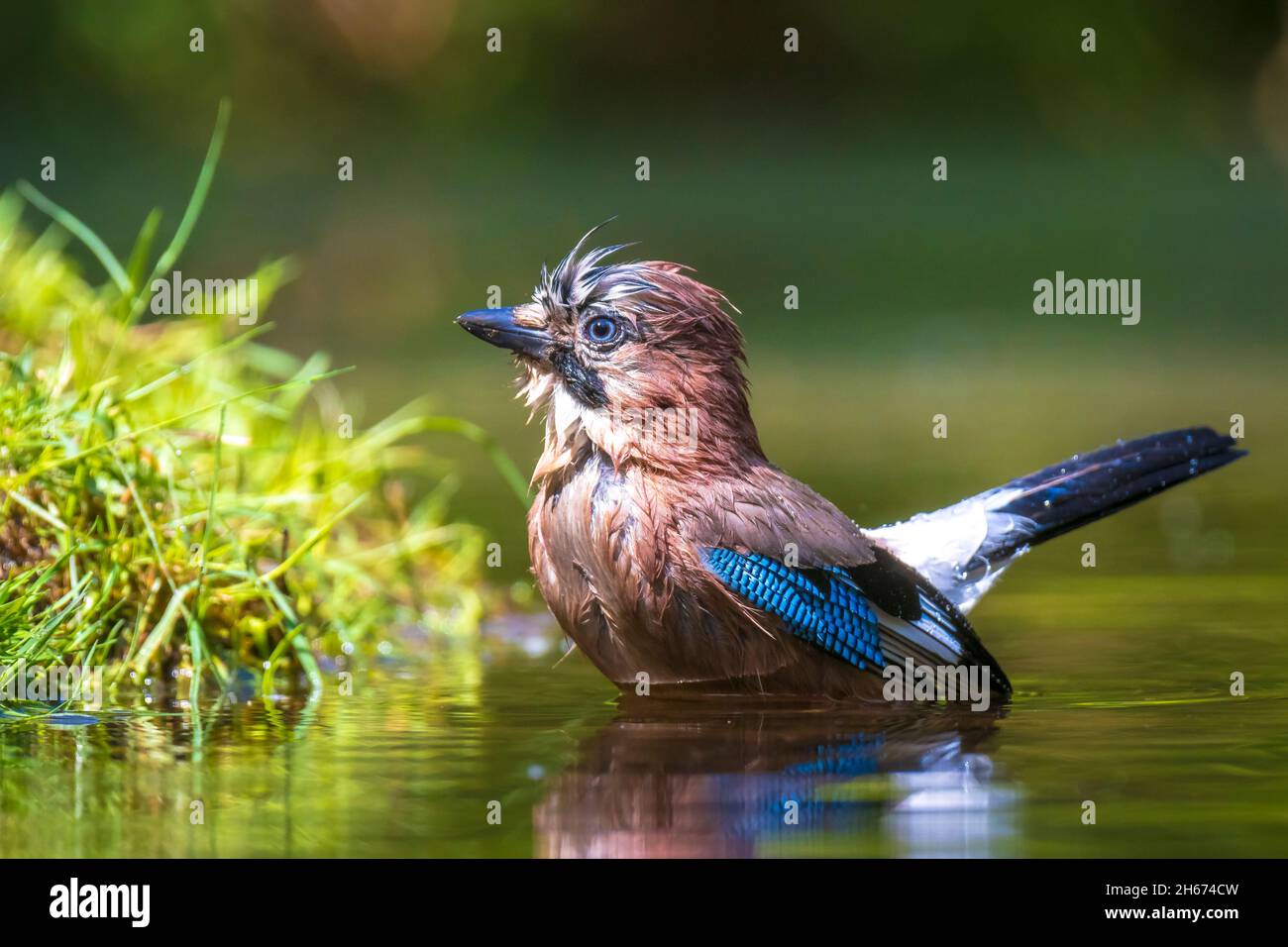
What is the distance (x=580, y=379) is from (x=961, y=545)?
174 centimetres

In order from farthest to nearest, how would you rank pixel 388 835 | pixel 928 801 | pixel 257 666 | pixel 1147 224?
1. pixel 1147 224
2. pixel 257 666
3. pixel 928 801
4. pixel 388 835

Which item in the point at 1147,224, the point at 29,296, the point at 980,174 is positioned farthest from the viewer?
the point at 980,174

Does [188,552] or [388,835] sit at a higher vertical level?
[188,552]

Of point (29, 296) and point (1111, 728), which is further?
point (29, 296)

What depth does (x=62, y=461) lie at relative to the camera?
22.2 feet

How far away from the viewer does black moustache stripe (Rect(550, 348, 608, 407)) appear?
6.81 meters

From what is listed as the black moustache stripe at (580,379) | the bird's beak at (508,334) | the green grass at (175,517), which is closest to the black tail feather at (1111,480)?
the black moustache stripe at (580,379)

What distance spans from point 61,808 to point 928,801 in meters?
2.26

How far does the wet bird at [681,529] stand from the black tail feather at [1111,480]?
0.64 meters

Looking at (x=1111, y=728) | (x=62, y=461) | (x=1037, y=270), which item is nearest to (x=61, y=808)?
(x=62, y=461)

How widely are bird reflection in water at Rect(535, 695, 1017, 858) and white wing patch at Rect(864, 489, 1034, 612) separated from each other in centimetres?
110

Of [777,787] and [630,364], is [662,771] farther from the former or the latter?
[630,364]

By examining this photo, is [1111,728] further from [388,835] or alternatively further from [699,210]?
[699,210]

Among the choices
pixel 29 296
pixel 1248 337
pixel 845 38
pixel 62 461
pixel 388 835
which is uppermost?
pixel 845 38
